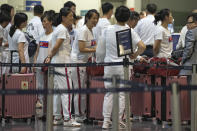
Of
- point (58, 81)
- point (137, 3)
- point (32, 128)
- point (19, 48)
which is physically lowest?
point (32, 128)

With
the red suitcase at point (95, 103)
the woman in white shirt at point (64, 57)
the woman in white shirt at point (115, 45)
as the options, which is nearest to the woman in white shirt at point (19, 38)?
the woman in white shirt at point (64, 57)

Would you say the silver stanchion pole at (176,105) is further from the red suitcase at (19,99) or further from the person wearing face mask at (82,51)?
the red suitcase at (19,99)

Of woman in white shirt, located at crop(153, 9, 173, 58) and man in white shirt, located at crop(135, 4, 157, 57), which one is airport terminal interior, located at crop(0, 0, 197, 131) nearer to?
woman in white shirt, located at crop(153, 9, 173, 58)

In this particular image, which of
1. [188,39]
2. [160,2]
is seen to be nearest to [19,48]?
[188,39]

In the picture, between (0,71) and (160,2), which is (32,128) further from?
(160,2)

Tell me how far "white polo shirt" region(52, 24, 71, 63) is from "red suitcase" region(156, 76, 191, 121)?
4.66 ft

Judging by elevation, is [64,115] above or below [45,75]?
below

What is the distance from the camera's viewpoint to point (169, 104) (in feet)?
24.6

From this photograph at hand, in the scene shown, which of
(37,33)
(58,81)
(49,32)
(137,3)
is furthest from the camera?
(137,3)

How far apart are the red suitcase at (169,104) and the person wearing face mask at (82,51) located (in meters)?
1.12

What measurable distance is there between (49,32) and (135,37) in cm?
173

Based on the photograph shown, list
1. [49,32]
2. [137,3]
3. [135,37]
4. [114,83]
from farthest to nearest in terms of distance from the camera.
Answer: [137,3] → [49,32] → [135,37] → [114,83]

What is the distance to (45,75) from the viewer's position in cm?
843

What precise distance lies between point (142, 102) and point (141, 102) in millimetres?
17
